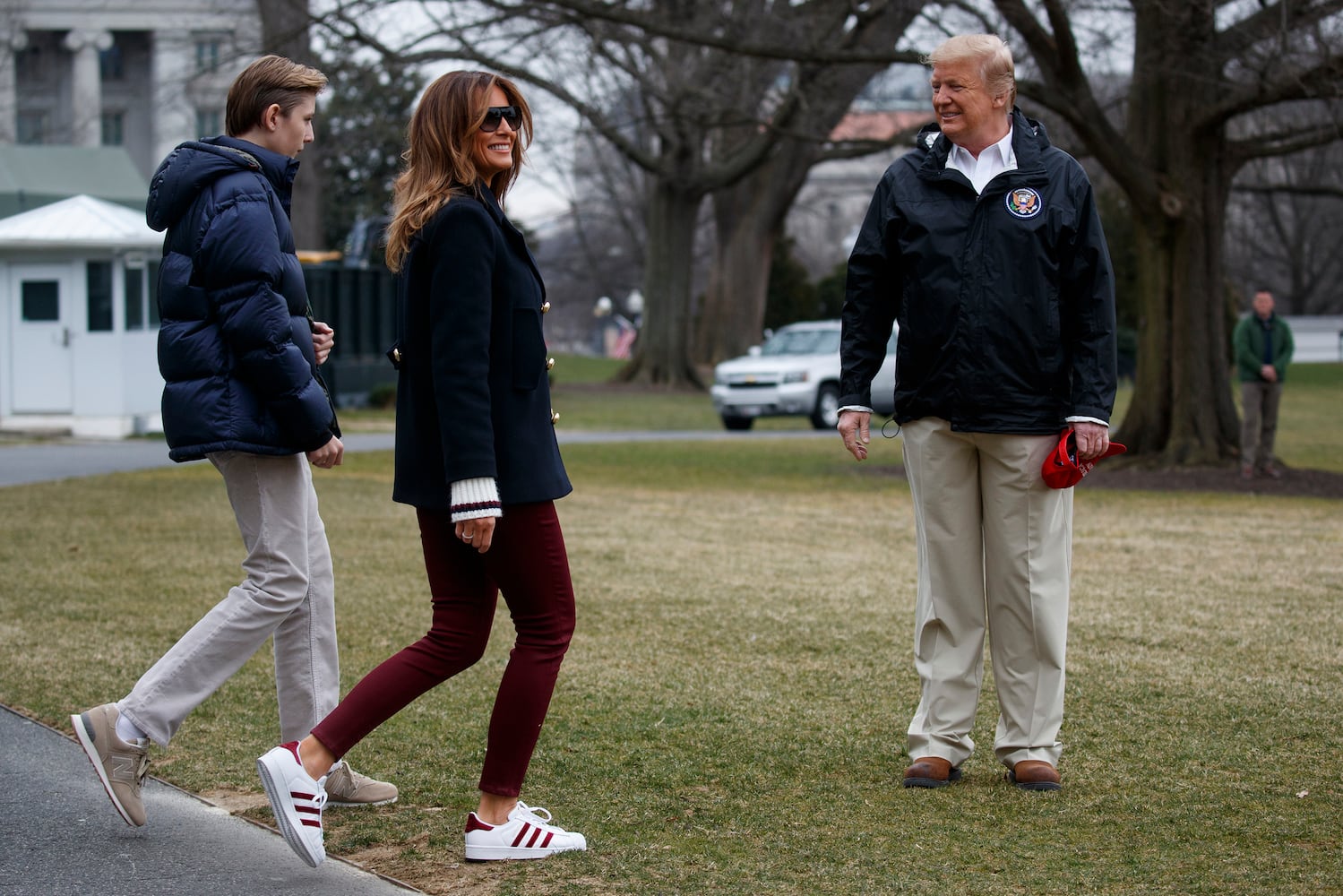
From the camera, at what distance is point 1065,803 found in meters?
4.50

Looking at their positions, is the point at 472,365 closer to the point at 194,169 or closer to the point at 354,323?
the point at 194,169

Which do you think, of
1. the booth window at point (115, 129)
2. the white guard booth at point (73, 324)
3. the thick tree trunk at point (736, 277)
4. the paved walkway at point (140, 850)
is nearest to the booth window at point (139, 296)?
the white guard booth at point (73, 324)

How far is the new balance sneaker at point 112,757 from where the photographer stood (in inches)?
164

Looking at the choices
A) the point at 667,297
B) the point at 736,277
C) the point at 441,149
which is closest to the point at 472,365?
the point at 441,149

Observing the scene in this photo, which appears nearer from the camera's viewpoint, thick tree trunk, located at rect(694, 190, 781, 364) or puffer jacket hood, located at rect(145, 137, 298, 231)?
puffer jacket hood, located at rect(145, 137, 298, 231)

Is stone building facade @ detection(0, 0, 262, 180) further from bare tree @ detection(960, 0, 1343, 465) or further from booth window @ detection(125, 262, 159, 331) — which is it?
bare tree @ detection(960, 0, 1343, 465)

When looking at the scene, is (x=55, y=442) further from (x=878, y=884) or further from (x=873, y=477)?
(x=878, y=884)

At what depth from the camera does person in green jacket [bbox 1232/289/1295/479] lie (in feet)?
53.4

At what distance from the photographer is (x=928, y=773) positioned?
469 cm

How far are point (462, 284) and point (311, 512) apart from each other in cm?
97

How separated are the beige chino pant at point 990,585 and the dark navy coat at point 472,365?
130 cm

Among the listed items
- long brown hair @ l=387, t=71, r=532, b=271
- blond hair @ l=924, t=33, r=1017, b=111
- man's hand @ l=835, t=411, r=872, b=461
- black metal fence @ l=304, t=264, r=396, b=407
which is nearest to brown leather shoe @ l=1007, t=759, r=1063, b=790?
man's hand @ l=835, t=411, r=872, b=461

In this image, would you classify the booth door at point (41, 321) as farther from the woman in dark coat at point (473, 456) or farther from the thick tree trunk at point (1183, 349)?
the woman in dark coat at point (473, 456)

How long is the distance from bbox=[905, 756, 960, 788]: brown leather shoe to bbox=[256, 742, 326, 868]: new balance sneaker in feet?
5.71
